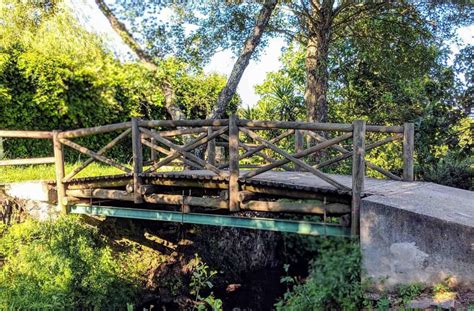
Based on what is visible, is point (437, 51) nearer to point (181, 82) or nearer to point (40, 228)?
point (181, 82)

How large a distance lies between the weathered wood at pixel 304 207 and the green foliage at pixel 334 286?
16.2 inches

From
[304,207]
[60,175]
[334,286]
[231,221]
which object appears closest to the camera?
[334,286]

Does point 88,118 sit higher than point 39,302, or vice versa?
point 88,118

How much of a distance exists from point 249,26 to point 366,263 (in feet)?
26.0

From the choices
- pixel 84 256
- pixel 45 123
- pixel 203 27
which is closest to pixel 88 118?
pixel 45 123

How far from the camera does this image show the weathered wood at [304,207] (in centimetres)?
515

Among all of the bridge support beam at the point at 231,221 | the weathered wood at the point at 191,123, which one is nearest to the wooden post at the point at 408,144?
the bridge support beam at the point at 231,221

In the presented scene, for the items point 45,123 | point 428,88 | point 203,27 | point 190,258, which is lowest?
point 190,258

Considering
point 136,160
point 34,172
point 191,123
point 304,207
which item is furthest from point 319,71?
point 34,172

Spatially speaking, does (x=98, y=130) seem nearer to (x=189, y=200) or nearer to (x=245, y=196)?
(x=189, y=200)

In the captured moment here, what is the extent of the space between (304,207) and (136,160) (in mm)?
2499

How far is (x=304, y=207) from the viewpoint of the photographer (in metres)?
5.39

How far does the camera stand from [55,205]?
24.4 ft

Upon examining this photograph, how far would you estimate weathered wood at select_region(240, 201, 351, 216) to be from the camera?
203 inches
